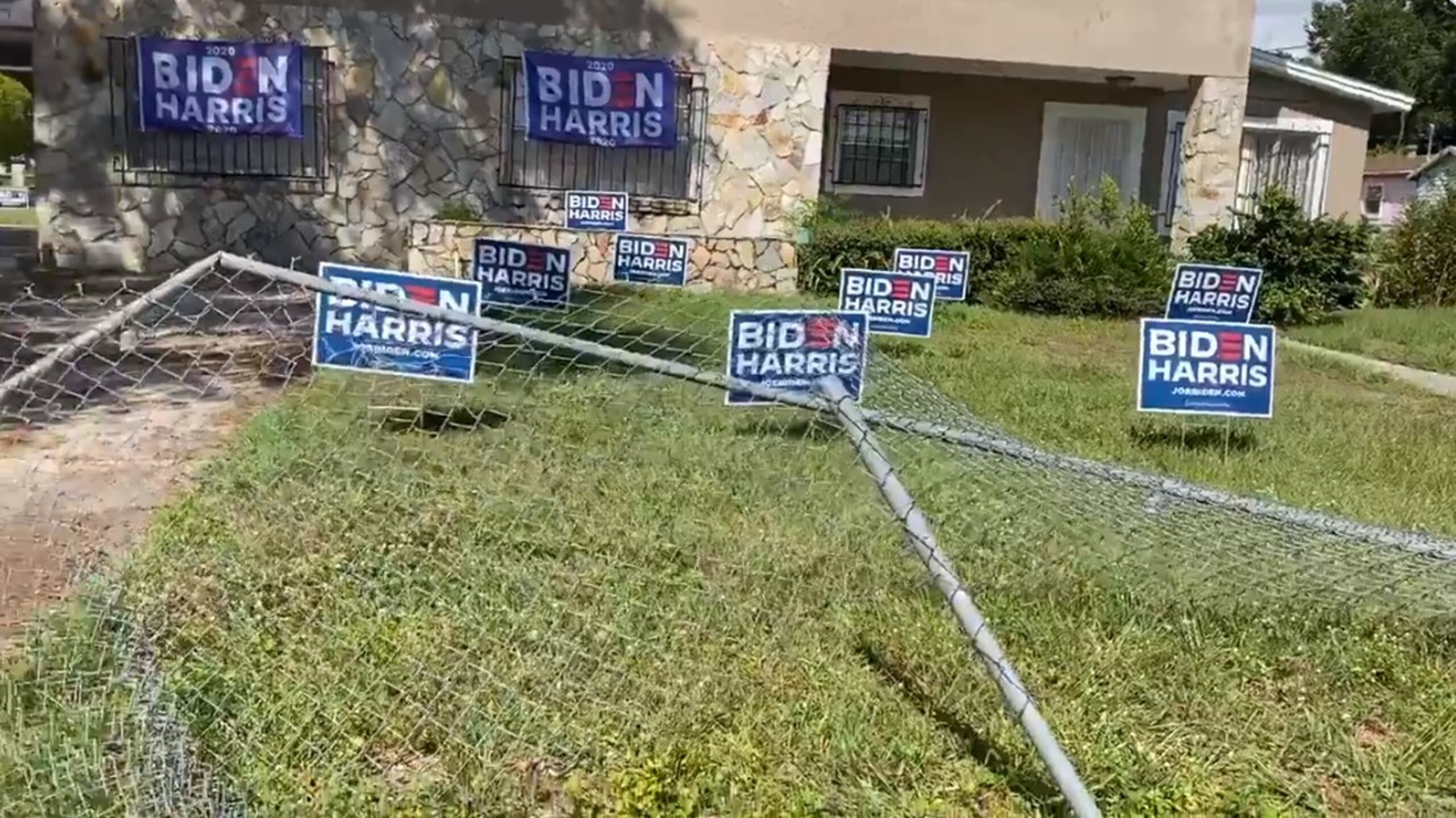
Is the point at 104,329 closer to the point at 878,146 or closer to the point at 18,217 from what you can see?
the point at 878,146

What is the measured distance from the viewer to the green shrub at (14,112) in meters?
30.0

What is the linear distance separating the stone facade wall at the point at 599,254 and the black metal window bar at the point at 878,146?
2795 millimetres

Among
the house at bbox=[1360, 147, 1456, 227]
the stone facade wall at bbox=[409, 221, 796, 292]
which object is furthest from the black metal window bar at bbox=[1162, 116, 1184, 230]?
the house at bbox=[1360, 147, 1456, 227]

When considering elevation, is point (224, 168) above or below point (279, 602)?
A: above

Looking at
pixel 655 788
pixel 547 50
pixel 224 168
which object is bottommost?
pixel 655 788

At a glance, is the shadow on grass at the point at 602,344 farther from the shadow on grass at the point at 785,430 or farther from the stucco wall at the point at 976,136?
the stucco wall at the point at 976,136

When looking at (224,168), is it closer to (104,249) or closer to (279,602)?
(104,249)

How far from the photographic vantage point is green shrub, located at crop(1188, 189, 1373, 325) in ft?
45.3

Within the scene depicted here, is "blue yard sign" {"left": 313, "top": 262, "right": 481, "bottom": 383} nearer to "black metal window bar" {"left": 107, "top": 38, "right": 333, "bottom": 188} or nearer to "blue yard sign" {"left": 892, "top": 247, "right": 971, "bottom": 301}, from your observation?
"blue yard sign" {"left": 892, "top": 247, "right": 971, "bottom": 301}

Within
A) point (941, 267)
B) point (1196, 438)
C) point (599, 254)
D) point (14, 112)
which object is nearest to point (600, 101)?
point (599, 254)

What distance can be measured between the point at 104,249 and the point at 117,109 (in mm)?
1436

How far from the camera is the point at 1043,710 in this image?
378 cm

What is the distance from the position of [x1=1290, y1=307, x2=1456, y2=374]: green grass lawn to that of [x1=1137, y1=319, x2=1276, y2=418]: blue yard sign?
5.52 meters

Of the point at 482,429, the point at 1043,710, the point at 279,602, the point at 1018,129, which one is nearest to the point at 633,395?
the point at 482,429
